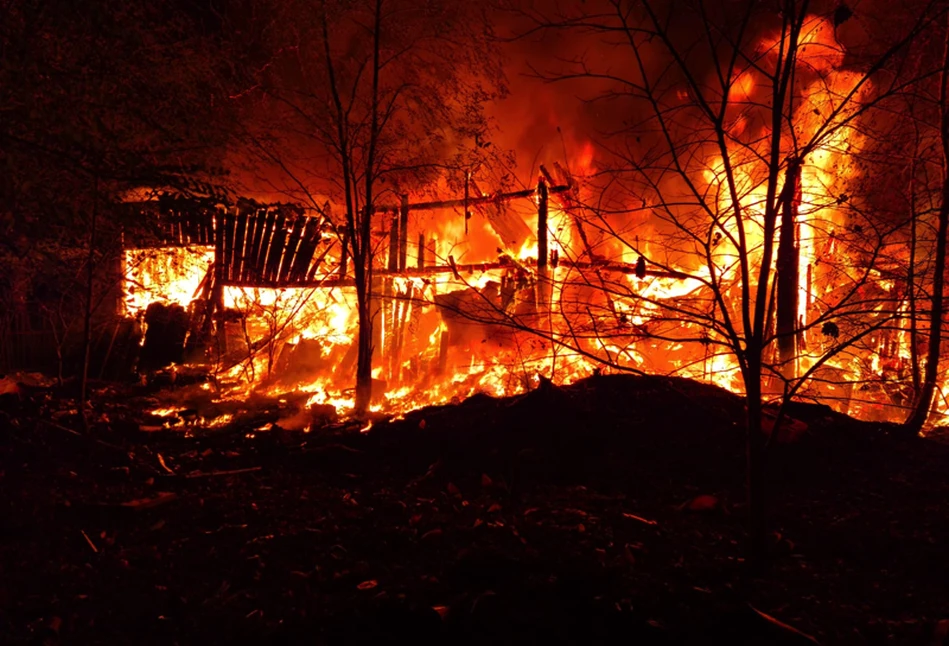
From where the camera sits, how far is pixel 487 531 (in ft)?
14.7

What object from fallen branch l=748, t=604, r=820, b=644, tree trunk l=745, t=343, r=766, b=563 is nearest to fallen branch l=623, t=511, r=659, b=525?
tree trunk l=745, t=343, r=766, b=563

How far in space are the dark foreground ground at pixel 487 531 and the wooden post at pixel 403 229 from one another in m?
3.77

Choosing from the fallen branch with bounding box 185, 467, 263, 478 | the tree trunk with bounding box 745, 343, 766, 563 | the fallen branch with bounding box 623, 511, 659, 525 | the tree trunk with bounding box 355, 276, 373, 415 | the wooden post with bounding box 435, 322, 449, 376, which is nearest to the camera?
the tree trunk with bounding box 745, 343, 766, 563

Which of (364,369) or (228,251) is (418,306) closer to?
(364,369)

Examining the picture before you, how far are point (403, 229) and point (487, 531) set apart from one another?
6.70m

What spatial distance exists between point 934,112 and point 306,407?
979 cm

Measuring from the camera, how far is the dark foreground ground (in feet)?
11.3

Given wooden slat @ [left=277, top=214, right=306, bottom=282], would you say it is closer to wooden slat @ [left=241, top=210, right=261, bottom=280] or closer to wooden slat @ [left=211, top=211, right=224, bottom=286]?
wooden slat @ [left=241, top=210, right=261, bottom=280]

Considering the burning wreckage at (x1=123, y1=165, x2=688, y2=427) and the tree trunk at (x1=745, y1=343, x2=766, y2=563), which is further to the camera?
the burning wreckage at (x1=123, y1=165, x2=688, y2=427)

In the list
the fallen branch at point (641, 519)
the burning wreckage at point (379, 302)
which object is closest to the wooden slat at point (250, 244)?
the burning wreckage at point (379, 302)

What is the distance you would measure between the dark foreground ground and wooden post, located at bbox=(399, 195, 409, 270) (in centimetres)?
377

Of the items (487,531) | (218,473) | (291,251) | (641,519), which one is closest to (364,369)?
(218,473)

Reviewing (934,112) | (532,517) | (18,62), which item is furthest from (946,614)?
(934,112)

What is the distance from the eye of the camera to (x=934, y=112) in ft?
27.9
